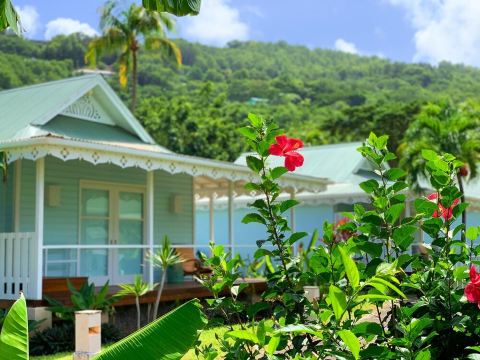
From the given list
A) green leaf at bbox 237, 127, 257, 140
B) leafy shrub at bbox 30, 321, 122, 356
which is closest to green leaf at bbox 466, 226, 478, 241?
green leaf at bbox 237, 127, 257, 140

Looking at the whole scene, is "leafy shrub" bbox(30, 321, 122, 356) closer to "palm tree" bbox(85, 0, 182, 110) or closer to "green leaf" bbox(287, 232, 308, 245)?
"green leaf" bbox(287, 232, 308, 245)

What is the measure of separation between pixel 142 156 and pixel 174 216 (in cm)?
447

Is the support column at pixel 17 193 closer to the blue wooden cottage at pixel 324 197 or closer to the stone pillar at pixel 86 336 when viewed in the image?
the stone pillar at pixel 86 336

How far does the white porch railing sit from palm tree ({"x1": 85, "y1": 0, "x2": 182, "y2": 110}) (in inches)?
673

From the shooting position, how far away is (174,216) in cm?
1652

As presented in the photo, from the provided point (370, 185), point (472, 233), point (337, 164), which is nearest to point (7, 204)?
point (370, 185)

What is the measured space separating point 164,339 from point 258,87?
228ft

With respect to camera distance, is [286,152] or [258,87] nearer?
[286,152]

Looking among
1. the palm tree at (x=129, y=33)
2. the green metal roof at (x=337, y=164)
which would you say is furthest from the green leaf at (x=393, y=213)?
the palm tree at (x=129, y=33)

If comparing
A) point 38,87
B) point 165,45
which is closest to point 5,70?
point 165,45

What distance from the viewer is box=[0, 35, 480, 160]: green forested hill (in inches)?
1513

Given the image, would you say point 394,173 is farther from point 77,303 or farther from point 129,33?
point 129,33

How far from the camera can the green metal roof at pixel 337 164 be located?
74.9ft

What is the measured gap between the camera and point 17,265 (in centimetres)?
1102
